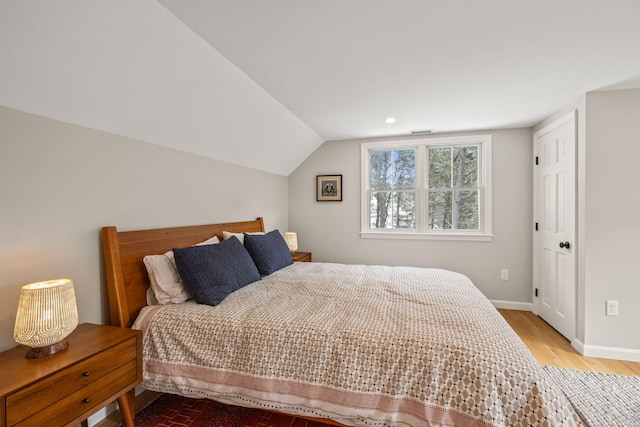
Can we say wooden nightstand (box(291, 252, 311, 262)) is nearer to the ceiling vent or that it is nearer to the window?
the window

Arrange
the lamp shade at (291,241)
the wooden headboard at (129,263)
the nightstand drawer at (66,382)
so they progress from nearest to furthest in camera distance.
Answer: the nightstand drawer at (66,382) < the wooden headboard at (129,263) < the lamp shade at (291,241)

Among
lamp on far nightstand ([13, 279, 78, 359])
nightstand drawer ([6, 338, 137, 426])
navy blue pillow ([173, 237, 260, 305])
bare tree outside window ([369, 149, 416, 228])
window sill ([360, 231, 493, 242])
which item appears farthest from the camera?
bare tree outside window ([369, 149, 416, 228])

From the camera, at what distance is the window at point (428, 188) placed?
380cm

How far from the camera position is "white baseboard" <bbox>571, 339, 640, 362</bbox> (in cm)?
251

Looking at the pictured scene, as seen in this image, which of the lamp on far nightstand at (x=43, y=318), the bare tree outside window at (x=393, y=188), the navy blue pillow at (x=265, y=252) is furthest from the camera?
the bare tree outside window at (x=393, y=188)

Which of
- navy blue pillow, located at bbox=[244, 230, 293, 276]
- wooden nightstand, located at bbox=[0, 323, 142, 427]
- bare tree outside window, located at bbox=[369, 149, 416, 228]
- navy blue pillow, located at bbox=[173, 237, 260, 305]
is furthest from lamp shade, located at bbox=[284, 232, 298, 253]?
wooden nightstand, located at bbox=[0, 323, 142, 427]

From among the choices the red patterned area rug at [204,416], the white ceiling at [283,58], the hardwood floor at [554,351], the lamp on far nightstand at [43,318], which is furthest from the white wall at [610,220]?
the lamp on far nightstand at [43,318]

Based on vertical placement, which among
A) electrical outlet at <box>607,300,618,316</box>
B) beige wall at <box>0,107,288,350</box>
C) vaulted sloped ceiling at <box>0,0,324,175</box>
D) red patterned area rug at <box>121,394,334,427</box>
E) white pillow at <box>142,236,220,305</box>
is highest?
vaulted sloped ceiling at <box>0,0,324,175</box>

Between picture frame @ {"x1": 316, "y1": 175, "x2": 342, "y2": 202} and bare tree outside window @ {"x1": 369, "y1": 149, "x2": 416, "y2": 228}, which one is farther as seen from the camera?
picture frame @ {"x1": 316, "y1": 175, "x2": 342, "y2": 202}

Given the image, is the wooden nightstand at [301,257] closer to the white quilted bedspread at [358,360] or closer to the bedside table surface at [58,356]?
the white quilted bedspread at [358,360]

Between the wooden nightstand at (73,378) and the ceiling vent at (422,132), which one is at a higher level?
→ the ceiling vent at (422,132)

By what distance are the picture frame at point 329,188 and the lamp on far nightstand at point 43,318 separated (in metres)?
3.24

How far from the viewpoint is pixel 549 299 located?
323 cm

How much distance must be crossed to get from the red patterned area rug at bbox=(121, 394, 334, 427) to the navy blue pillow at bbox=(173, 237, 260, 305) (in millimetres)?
721
